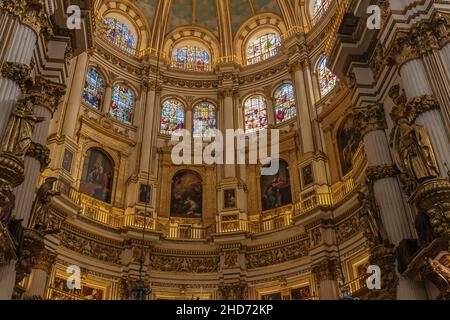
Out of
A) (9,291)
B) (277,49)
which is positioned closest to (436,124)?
(9,291)

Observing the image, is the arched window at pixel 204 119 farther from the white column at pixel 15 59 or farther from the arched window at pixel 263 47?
the white column at pixel 15 59

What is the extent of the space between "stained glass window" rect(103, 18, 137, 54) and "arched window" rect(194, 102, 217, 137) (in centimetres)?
540

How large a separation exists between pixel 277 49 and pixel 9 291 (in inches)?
856

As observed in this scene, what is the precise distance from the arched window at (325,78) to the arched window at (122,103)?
34.4 feet

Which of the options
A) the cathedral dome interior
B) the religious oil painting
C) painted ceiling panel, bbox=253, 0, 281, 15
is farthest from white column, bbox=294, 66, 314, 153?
the religious oil painting

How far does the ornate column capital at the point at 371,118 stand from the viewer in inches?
573

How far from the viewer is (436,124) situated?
36.8ft

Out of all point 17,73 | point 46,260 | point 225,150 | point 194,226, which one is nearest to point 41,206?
point 17,73

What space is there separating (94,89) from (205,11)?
9.85 m

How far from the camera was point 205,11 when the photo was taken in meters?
30.9

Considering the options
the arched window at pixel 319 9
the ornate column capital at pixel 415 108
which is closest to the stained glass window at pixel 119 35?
the arched window at pixel 319 9

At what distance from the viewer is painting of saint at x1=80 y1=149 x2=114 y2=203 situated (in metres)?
22.6

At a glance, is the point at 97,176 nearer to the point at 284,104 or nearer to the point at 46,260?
the point at 46,260

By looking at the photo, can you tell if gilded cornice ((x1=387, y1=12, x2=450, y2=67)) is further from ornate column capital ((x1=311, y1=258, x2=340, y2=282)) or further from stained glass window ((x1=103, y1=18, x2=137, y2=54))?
stained glass window ((x1=103, y1=18, x2=137, y2=54))
